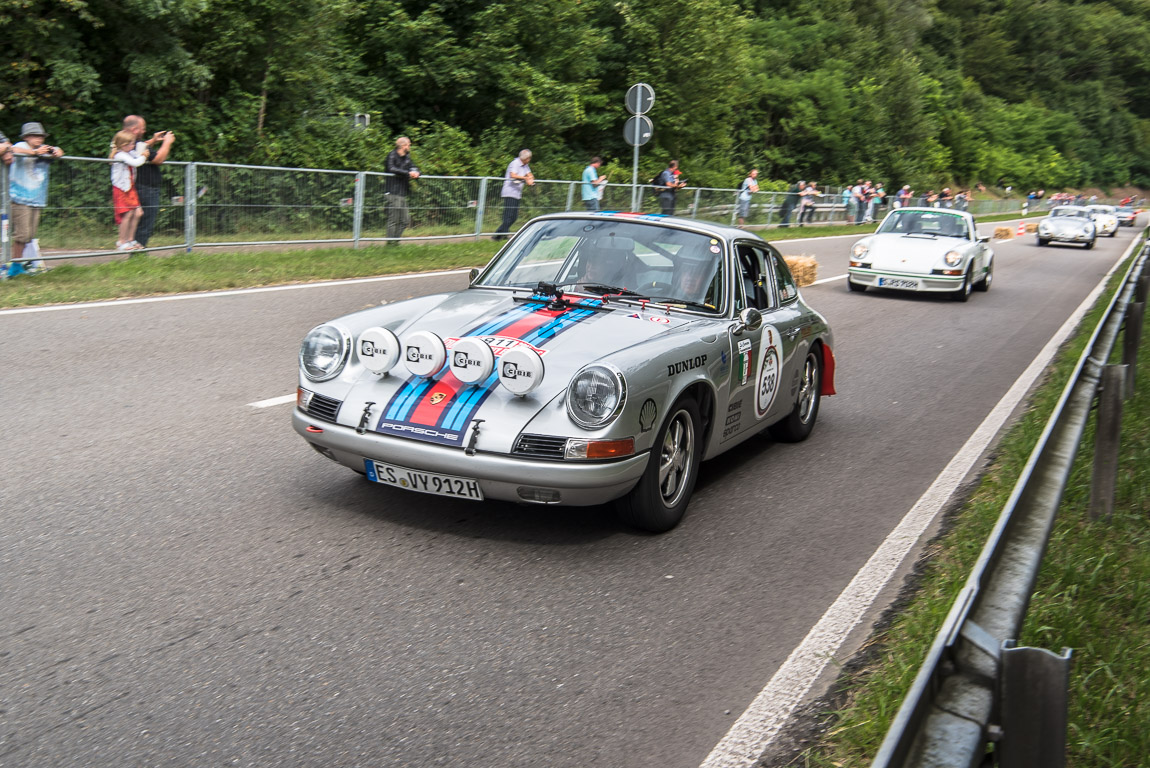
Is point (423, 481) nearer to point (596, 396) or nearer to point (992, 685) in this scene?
point (596, 396)

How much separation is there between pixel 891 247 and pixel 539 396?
14292 mm

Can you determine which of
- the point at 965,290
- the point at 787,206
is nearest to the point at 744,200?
the point at 787,206

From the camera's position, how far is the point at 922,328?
564 inches

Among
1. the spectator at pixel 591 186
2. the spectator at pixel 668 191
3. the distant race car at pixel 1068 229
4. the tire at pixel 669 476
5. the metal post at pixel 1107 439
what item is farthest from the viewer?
the distant race car at pixel 1068 229

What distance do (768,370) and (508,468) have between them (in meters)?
2.33

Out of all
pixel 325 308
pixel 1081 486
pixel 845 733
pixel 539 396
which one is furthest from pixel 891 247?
pixel 845 733

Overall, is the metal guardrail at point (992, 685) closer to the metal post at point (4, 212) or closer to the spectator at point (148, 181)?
the metal post at point (4, 212)

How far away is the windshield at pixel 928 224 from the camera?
18.5 metres

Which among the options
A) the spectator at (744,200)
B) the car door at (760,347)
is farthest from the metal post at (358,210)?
the spectator at (744,200)

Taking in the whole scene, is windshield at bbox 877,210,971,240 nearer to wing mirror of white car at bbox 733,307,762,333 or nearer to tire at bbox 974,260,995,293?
tire at bbox 974,260,995,293

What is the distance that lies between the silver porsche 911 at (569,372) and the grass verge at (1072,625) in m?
1.28

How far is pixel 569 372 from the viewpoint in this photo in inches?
194

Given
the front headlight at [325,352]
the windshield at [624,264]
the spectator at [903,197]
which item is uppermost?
the spectator at [903,197]

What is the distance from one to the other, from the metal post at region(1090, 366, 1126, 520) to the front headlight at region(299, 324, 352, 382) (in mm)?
3621
